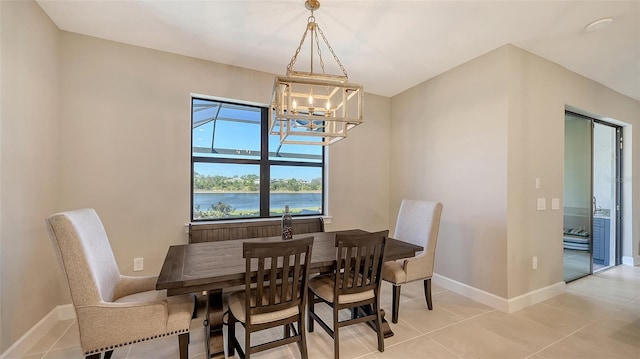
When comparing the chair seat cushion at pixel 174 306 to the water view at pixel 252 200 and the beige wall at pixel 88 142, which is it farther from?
the water view at pixel 252 200

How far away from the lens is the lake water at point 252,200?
313 cm

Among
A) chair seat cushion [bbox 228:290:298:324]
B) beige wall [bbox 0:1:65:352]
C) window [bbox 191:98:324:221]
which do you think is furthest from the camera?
window [bbox 191:98:324:221]

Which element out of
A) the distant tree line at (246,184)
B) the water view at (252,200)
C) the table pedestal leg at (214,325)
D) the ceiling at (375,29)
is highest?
the ceiling at (375,29)

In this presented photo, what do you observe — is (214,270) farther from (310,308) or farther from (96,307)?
(310,308)

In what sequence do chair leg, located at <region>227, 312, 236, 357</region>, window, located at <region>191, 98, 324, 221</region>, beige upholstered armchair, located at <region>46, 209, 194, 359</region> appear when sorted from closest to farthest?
beige upholstered armchair, located at <region>46, 209, 194, 359</region>, chair leg, located at <region>227, 312, 236, 357</region>, window, located at <region>191, 98, 324, 221</region>

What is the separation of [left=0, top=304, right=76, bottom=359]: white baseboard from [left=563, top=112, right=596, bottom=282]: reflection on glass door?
5691 millimetres

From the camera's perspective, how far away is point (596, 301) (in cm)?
280

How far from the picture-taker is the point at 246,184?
3.36 m

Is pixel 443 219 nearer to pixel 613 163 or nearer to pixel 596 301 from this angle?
pixel 596 301

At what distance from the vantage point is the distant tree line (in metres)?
3.13

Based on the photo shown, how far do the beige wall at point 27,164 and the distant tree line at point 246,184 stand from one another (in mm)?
1264

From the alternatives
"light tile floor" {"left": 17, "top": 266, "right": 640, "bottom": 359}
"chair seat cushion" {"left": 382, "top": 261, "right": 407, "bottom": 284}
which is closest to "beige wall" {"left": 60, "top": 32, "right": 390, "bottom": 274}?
"light tile floor" {"left": 17, "top": 266, "right": 640, "bottom": 359}

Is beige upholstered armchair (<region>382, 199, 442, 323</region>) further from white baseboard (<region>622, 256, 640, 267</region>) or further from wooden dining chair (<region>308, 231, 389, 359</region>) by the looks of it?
white baseboard (<region>622, 256, 640, 267</region>)

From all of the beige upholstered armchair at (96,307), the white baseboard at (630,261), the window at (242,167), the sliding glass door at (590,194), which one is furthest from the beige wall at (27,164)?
the white baseboard at (630,261)
